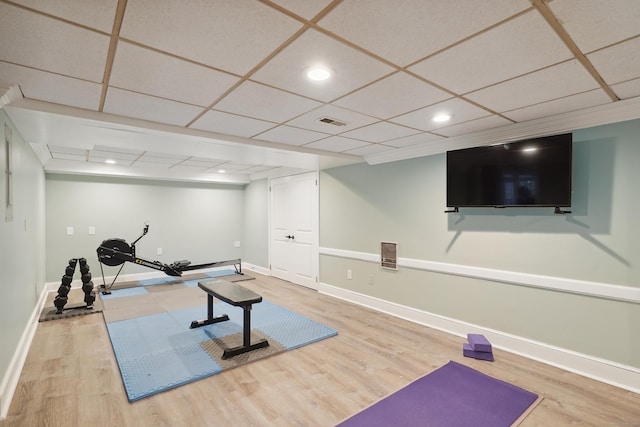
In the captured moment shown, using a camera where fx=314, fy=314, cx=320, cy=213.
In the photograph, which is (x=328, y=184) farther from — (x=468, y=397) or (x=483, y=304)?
(x=468, y=397)

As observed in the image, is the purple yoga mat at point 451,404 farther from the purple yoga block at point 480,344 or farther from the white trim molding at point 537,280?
the white trim molding at point 537,280

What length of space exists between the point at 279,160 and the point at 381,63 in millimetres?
3064

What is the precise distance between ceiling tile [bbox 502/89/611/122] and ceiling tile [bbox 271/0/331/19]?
2.03 meters

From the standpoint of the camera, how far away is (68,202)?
220 inches

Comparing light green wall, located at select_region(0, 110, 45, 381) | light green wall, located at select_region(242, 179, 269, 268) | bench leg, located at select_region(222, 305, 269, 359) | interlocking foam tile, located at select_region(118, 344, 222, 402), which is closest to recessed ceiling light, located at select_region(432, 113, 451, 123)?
bench leg, located at select_region(222, 305, 269, 359)

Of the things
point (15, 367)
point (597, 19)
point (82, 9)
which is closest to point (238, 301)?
point (15, 367)

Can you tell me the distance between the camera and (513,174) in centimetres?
297

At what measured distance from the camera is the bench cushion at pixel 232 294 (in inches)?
119

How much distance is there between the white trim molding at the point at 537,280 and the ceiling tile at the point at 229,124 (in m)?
2.44

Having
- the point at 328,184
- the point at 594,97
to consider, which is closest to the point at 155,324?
the point at 328,184

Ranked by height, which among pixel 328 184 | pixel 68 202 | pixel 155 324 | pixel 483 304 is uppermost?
pixel 328 184

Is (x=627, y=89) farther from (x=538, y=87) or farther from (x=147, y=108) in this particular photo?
(x=147, y=108)

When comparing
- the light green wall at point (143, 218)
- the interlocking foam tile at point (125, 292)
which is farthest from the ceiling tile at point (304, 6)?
the light green wall at point (143, 218)

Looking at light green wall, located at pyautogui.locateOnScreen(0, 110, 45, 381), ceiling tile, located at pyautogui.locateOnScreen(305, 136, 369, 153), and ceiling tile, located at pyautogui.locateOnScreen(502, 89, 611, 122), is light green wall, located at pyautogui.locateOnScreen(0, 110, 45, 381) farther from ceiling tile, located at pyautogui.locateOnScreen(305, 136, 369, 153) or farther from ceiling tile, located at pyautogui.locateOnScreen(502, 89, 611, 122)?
ceiling tile, located at pyautogui.locateOnScreen(502, 89, 611, 122)
